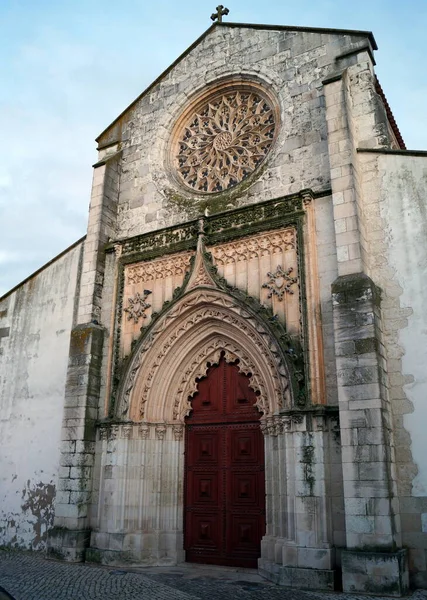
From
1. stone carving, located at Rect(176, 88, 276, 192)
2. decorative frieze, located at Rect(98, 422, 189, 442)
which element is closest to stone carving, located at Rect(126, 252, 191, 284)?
stone carving, located at Rect(176, 88, 276, 192)

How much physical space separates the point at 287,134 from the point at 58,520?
8664 mm

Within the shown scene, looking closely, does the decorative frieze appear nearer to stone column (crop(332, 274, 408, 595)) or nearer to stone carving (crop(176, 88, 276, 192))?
stone column (crop(332, 274, 408, 595))

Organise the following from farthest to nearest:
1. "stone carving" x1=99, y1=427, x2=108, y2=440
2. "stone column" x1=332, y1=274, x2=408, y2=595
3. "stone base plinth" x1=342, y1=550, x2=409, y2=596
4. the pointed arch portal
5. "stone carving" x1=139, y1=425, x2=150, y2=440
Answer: "stone carving" x1=99, y1=427, x2=108, y2=440, "stone carving" x1=139, y1=425, x2=150, y2=440, the pointed arch portal, "stone column" x1=332, y1=274, x2=408, y2=595, "stone base plinth" x1=342, y1=550, x2=409, y2=596

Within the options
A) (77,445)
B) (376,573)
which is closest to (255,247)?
(77,445)

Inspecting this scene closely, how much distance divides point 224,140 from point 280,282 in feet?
13.4

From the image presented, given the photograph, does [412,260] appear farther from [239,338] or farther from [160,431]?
[160,431]

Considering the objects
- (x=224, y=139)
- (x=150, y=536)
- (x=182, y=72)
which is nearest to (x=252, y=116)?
(x=224, y=139)

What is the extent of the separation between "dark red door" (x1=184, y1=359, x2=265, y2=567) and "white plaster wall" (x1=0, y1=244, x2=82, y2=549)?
3008 mm

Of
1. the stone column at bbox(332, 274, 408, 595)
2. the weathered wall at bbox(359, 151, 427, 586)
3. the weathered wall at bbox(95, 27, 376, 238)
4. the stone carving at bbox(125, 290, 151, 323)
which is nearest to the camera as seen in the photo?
the stone column at bbox(332, 274, 408, 595)

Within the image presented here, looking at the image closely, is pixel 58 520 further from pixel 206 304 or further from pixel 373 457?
pixel 373 457

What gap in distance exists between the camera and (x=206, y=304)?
1049 cm

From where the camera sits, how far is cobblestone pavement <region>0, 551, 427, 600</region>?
24.0 ft

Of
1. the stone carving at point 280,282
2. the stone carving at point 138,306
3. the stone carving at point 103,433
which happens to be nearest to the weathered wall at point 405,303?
the stone carving at point 280,282

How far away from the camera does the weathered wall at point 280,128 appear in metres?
10.5
